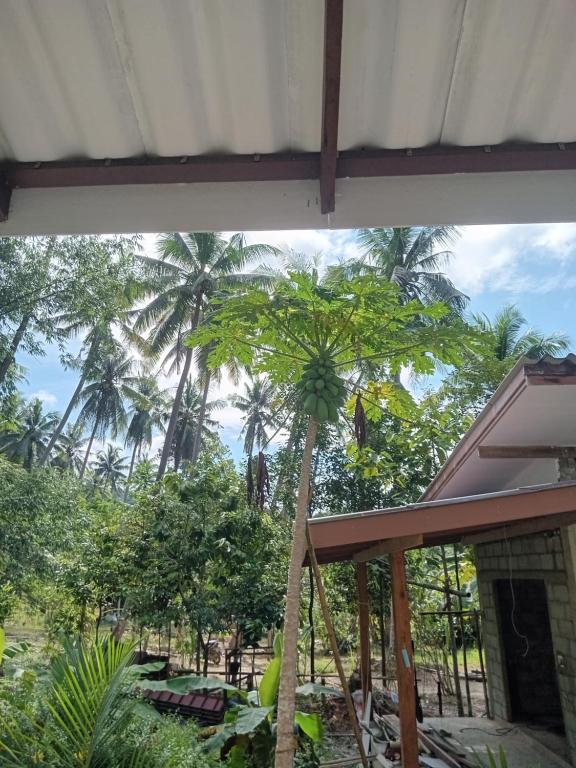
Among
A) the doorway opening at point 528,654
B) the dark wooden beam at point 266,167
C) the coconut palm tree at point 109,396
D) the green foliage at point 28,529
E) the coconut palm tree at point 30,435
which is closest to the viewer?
the dark wooden beam at point 266,167

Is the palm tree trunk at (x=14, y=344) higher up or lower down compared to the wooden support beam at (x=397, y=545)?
higher up

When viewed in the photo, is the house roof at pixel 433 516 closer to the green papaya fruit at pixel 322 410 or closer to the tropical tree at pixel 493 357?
the green papaya fruit at pixel 322 410

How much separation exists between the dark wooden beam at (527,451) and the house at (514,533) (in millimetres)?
11

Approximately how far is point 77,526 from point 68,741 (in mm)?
10651

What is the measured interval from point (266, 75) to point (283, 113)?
0.13 m

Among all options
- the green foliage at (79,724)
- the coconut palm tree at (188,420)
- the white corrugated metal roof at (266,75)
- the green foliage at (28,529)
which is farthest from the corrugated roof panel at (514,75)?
the coconut palm tree at (188,420)

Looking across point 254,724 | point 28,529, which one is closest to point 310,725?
point 254,724

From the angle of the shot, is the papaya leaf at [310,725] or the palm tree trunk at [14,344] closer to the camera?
the papaya leaf at [310,725]

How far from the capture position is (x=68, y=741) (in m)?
3.85

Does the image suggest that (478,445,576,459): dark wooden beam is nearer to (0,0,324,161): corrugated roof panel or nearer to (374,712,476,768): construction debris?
(374,712,476,768): construction debris

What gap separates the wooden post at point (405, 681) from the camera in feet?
13.6

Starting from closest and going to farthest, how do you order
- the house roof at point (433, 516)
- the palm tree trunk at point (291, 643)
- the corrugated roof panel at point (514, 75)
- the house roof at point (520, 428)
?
1. the corrugated roof panel at point (514, 75)
2. the palm tree trunk at point (291, 643)
3. the house roof at point (520, 428)
4. the house roof at point (433, 516)

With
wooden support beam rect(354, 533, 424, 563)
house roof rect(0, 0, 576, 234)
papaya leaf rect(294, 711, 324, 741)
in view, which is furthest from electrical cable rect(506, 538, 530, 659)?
house roof rect(0, 0, 576, 234)

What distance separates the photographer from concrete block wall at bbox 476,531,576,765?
5574 millimetres
